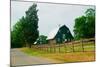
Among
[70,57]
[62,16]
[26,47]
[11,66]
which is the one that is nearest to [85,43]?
[70,57]

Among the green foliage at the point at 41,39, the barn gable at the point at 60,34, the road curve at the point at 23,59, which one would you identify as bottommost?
the road curve at the point at 23,59

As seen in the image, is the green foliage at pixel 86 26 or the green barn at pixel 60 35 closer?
the green barn at pixel 60 35

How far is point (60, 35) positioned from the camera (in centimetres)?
257

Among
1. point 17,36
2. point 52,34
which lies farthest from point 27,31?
point 52,34

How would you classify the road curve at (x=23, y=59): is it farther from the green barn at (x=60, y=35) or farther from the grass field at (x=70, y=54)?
the green barn at (x=60, y=35)

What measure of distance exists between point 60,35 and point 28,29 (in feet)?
1.31

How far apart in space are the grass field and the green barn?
0.35 feet

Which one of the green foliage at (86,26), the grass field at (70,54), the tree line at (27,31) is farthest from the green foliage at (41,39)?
the green foliage at (86,26)

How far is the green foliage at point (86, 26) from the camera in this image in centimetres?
264

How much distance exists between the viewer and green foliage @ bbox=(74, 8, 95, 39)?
8.66 feet

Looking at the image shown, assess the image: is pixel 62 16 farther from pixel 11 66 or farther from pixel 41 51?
pixel 11 66

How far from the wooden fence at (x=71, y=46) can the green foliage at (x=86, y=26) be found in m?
0.07

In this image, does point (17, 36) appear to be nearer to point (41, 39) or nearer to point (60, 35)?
point (41, 39)

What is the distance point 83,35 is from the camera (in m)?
2.68
